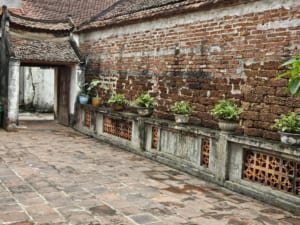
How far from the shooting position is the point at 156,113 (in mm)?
8516

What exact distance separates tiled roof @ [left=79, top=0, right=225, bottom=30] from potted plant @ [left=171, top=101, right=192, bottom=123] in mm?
1971

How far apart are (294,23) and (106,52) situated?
258 inches

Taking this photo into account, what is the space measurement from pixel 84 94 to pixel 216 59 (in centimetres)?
601

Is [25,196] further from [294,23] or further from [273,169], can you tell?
[294,23]

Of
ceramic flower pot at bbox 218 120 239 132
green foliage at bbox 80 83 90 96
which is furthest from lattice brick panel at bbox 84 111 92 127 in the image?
ceramic flower pot at bbox 218 120 239 132

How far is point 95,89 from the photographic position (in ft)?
37.9

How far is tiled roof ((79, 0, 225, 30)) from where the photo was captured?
7.28m

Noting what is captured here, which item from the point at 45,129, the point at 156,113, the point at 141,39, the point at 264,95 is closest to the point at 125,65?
the point at 141,39

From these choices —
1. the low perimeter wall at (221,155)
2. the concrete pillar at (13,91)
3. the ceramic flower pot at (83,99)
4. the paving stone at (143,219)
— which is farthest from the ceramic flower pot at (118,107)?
the paving stone at (143,219)

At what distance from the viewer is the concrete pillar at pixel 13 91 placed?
11.1m

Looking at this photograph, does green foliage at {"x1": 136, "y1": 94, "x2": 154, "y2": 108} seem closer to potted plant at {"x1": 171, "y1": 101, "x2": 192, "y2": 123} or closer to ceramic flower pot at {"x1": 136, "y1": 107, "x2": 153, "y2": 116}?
ceramic flower pot at {"x1": 136, "y1": 107, "x2": 153, "y2": 116}

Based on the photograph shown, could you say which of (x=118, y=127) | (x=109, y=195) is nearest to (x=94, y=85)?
(x=118, y=127)

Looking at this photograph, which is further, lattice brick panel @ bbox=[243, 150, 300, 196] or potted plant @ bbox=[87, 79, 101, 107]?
potted plant @ bbox=[87, 79, 101, 107]

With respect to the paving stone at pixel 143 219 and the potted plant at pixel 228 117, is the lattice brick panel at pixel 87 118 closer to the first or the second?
the potted plant at pixel 228 117
